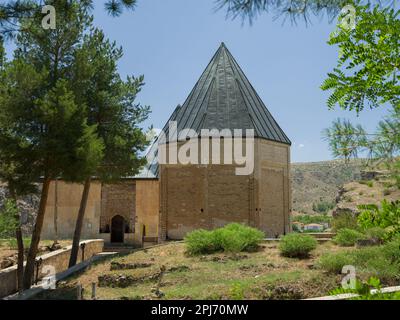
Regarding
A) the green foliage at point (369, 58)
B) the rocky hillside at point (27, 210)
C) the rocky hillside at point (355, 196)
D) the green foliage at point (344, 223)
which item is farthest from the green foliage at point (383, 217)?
the rocky hillside at point (27, 210)

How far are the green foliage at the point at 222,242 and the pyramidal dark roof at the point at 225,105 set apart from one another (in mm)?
7618

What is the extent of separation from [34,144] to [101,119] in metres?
4.58

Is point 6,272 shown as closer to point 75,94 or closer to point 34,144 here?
point 34,144

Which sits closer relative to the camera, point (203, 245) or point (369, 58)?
point (369, 58)

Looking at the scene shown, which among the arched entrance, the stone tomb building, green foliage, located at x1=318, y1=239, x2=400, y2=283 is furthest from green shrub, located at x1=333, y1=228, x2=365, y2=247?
the arched entrance

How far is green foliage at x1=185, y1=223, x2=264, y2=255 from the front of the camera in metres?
13.9

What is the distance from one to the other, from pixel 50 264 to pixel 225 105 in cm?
1151

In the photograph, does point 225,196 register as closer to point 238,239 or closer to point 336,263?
point 238,239

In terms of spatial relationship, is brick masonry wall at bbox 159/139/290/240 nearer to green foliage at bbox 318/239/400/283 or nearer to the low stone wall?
the low stone wall

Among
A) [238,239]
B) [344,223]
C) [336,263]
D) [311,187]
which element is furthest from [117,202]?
[311,187]

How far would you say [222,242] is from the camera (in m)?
14.1

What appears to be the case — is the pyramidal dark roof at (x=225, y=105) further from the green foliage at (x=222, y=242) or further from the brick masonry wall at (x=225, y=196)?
the green foliage at (x=222, y=242)

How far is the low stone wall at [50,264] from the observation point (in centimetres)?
1286
